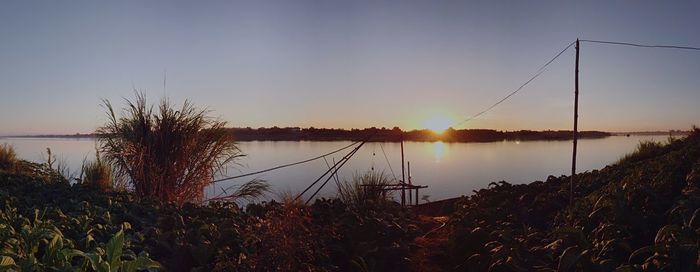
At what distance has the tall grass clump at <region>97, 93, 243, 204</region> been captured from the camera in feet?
33.4

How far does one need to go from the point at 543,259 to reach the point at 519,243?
1.05 ft

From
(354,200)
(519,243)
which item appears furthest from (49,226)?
(354,200)

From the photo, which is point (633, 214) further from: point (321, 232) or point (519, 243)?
point (321, 232)

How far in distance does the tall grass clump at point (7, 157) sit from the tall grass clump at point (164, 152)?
12.5 feet

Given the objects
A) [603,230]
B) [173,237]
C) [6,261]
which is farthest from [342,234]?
[6,261]

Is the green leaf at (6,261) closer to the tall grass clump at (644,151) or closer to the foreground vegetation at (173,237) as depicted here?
the foreground vegetation at (173,237)

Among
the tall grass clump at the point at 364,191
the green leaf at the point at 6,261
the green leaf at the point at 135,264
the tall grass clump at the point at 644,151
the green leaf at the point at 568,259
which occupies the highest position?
the tall grass clump at the point at 644,151

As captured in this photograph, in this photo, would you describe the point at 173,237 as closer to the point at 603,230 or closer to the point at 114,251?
the point at 114,251

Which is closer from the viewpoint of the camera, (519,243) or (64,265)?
(64,265)

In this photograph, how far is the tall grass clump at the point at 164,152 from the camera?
1019 centimetres

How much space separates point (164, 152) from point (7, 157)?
20.9ft

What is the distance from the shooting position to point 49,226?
4.86m

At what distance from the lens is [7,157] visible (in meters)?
14.1

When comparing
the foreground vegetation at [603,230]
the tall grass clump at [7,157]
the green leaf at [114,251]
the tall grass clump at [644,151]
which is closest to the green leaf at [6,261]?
the green leaf at [114,251]
